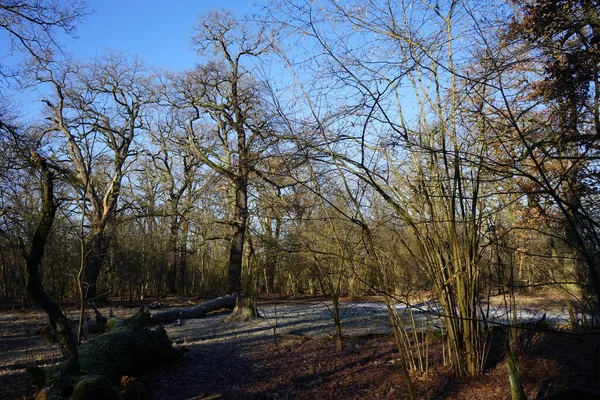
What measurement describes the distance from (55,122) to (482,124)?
16.2 m

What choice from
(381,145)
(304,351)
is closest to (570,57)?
(381,145)

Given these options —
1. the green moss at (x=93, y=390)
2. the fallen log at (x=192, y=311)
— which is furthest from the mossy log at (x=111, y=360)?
the fallen log at (x=192, y=311)

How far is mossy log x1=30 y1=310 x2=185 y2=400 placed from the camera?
3.86 metres

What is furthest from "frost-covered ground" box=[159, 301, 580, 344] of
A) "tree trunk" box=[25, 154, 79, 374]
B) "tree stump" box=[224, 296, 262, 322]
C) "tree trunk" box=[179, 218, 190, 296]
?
"tree trunk" box=[179, 218, 190, 296]

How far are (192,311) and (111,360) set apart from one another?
6902 millimetres

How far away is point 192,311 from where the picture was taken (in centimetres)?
1195

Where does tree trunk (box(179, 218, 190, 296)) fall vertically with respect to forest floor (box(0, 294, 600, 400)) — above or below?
above

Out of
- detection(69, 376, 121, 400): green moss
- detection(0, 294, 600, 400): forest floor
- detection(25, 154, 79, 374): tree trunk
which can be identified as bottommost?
detection(0, 294, 600, 400): forest floor

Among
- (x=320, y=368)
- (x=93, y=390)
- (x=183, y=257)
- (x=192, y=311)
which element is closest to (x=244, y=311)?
(x=192, y=311)

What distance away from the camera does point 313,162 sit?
167 inches

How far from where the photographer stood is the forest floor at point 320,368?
15.6 feet

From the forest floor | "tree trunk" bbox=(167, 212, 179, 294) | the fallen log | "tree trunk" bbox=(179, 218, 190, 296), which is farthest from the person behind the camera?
"tree trunk" bbox=(179, 218, 190, 296)

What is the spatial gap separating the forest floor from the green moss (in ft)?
3.47

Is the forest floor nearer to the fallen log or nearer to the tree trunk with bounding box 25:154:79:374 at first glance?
the tree trunk with bounding box 25:154:79:374
